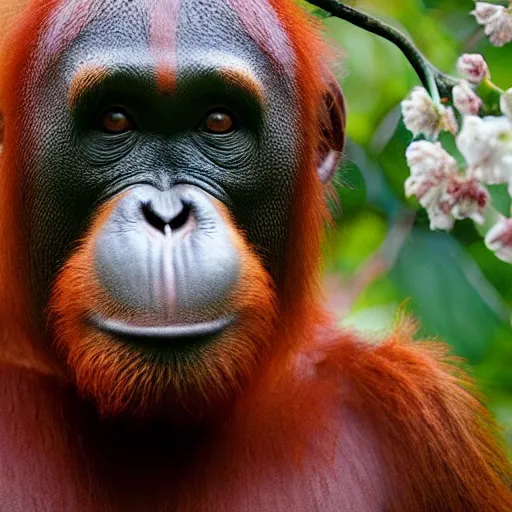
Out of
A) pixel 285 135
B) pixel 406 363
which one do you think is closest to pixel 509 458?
pixel 406 363

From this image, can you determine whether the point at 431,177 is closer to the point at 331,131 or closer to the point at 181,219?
the point at 331,131

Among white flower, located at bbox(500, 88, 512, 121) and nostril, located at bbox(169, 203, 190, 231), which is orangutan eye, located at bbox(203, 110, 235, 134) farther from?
white flower, located at bbox(500, 88, 512, 121)

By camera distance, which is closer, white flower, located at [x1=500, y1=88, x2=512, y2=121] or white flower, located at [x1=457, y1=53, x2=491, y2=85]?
white flower, located at [x1=500, y1=88, x2=512, y2=121]

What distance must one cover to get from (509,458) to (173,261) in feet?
4.99

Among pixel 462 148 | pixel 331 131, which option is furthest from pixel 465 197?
pixel 331 131

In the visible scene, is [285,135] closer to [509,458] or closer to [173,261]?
[173,261]

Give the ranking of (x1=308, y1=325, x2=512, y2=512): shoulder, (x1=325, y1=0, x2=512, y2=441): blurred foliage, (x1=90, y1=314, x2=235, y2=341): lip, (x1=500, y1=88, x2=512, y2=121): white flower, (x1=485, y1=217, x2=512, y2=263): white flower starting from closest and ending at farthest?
(x1=90, y1=314, x2=235, y2=341): lip
(x1=485, y1=217, x2=512, y2=263): white flower
(x1=500, y1=88, x2=512, y2=121): white flower
(x1=308, y1=325, x2=512, y2=512): shoulder
(x1=325, y1=0, x2=512, y2=441): blurred foliage

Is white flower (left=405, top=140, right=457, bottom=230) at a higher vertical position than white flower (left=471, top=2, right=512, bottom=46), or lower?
lower

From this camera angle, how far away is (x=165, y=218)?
225 centimetres

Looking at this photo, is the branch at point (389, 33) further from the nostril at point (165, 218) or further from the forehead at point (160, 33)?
the nostril at point (165, 218)

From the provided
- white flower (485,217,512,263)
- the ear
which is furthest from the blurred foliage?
white flower (485,217,512,263)

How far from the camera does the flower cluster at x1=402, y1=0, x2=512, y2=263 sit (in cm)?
249

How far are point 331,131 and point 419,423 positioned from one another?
0.89 m

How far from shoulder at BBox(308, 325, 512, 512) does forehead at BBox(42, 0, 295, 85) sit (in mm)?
910
